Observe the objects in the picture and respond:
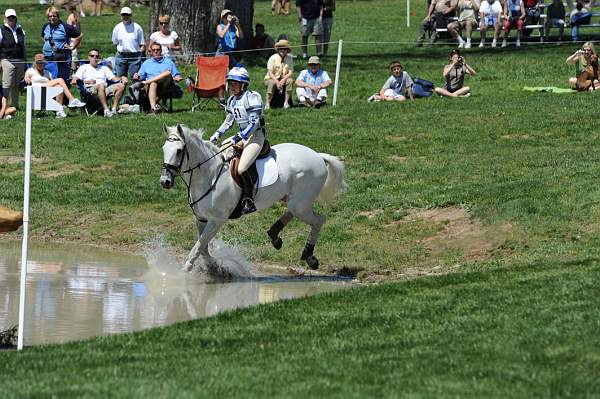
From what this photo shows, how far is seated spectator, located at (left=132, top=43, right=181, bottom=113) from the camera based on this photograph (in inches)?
1093

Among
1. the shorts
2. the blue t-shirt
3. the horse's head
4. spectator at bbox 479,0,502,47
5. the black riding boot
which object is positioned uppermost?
spectator at bbox 479,0,502,47

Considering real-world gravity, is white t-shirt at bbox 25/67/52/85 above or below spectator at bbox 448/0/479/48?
below

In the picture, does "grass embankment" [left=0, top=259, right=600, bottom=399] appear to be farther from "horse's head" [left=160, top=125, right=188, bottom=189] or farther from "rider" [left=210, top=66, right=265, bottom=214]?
"rider" [left=210, top=66, right=265, bottom=214]

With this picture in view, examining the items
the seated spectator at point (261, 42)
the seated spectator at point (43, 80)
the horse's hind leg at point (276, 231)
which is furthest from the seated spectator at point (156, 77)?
the horse's hind leg at point (276, 231)

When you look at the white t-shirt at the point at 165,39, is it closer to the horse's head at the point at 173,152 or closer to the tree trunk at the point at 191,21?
the tree trunk at the point at 191,21

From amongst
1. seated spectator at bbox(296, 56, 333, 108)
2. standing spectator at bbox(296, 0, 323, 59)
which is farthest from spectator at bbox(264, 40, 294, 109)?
standing spectator at bbox(296, 0, 323, 59)

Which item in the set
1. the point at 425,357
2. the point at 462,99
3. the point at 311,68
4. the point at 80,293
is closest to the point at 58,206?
the point at 80,293

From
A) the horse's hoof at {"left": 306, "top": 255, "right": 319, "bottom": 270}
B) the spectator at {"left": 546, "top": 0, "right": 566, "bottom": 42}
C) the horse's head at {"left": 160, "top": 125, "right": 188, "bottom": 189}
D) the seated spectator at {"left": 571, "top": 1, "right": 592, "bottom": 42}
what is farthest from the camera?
the seated spectator at {"left": 571, "top": 1, "right": 592, "bottom": 42}

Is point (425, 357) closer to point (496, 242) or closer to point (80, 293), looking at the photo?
point (80, 293)

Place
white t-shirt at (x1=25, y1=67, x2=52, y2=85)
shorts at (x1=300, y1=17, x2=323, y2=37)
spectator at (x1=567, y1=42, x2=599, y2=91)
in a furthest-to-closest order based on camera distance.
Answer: shorts at (x1=300, y1=17, x2=323, y2=37)
spectator at (x1=567, y1=42, x2=599, y2=91)
white t-shirt at (x1=25, y1=67, x2=52, y2=85)

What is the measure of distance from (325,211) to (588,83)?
1051 cm

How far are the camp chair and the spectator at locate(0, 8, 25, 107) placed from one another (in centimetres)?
358

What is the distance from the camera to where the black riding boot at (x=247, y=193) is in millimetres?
17516

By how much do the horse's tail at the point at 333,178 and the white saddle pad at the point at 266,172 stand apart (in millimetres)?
1135
